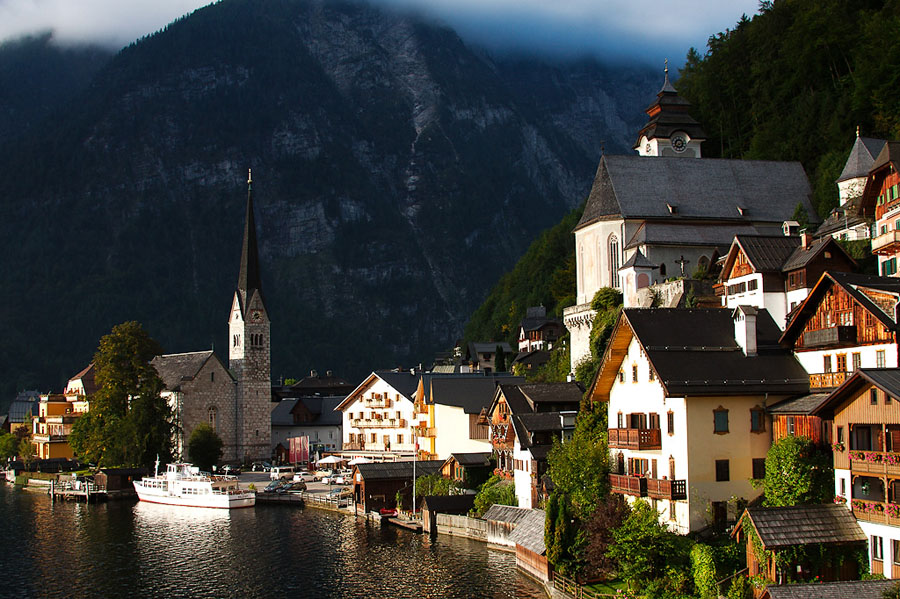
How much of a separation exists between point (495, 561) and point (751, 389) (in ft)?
59.2

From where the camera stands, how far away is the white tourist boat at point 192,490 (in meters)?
83.0

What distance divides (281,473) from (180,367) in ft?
76.2

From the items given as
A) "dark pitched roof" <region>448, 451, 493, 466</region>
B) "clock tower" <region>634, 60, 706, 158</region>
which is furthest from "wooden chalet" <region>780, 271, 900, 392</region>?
"clock tower" <region>634, 60, 706, 158</region>

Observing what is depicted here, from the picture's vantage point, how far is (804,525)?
33375mm

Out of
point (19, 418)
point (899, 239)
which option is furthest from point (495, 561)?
point (19, 418)

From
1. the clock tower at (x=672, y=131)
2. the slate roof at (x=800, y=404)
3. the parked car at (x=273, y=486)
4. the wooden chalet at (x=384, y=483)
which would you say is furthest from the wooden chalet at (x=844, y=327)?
the parked car at (x=273, y=486)

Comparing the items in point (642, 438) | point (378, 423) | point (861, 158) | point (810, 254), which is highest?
point (861, 158)

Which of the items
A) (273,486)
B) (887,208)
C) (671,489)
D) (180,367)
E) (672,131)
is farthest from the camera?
(180,367)

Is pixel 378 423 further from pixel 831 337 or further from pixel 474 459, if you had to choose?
pixel 831 337

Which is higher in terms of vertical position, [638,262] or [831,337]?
[638,262]

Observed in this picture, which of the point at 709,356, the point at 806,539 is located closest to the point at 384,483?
the point at 709,356

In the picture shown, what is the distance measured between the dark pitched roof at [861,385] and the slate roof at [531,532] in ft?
50.9

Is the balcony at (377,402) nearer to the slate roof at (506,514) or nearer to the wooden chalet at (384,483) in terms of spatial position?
the wooden chalet at (384,483)

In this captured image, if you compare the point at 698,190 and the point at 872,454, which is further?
the point at 698,190
